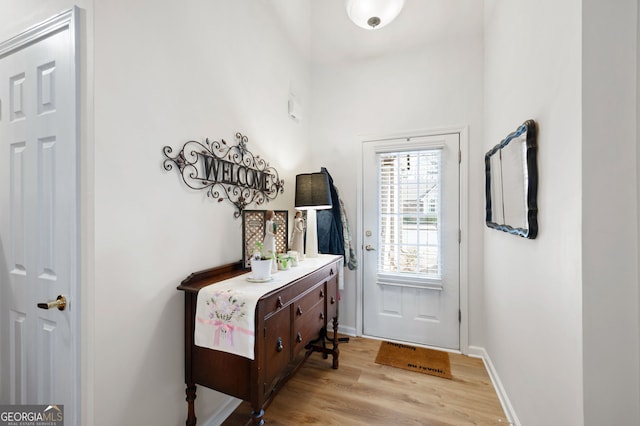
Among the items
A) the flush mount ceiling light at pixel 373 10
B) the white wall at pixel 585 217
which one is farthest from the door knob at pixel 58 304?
the flush mount ceiling light at pixel 373 10

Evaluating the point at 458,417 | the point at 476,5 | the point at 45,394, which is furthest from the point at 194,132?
the point at 476,5

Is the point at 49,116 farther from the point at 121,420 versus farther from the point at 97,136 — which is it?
the point at 121,420

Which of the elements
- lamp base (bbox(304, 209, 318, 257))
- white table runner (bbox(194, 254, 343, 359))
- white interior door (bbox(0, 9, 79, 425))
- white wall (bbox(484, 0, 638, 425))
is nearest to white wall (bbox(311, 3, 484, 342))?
lamp base (bbox(304, 209, 318, 257))

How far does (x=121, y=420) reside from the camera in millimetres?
1153

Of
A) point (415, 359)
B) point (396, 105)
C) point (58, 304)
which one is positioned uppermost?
point (396, 105)

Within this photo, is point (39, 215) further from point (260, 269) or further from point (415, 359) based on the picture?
point (415, 359)

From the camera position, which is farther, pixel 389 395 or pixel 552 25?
pixel 389 395

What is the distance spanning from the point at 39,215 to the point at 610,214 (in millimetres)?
2297

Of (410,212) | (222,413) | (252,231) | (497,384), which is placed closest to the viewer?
(222,413)

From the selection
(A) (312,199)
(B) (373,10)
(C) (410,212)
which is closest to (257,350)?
(A) (312,199)

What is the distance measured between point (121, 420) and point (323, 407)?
3.84 feet

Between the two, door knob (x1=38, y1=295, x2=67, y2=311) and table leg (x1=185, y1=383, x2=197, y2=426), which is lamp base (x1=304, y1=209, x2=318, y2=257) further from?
door knob (x1=38, y1=295, x2=67, y2=311)

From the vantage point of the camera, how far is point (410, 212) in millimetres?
2676

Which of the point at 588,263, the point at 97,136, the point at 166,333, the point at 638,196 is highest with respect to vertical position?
the point at 97,136
